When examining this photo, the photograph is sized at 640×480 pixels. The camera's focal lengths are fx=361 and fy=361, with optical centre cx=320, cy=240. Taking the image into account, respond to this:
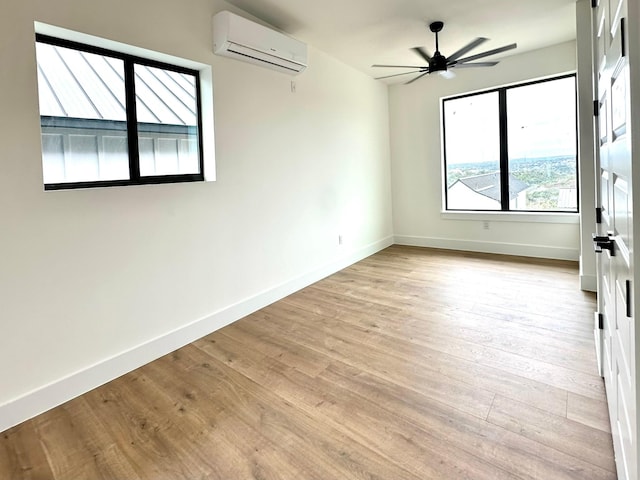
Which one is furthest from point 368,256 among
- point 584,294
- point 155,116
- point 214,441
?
point 214,441

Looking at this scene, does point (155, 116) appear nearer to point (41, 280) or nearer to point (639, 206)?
point (41, 280)

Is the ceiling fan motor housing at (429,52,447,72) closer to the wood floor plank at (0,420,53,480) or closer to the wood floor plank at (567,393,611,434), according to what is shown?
the wood floor plank at (567,393,611,434)

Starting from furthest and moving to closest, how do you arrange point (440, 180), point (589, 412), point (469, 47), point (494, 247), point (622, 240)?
point (440, 180) < point (494, 247) < point (469, 47) < point (589, 412) < point (622, 240)

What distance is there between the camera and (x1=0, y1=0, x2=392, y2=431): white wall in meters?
1.95

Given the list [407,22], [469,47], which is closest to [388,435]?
[469,47]

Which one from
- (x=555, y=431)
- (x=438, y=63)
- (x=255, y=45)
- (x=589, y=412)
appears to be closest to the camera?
(x=555, y=431)

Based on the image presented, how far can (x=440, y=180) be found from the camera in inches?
220

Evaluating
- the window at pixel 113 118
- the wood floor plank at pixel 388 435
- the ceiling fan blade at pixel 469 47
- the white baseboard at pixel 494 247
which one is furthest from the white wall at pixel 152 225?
the white baseboard at pixel 494 247

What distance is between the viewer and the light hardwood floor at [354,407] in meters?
1.56

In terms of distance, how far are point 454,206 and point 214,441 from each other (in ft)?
16.1

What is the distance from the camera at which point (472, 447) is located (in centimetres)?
161

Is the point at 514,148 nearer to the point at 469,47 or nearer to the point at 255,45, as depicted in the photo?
the point at 469,47

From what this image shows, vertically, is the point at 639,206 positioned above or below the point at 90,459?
above

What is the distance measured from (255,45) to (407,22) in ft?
5.21
